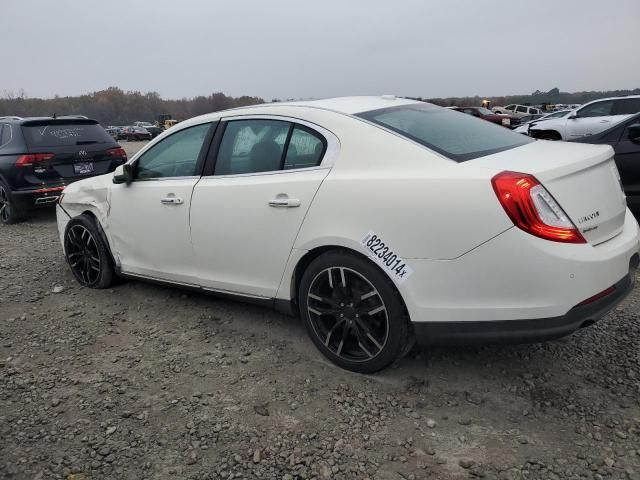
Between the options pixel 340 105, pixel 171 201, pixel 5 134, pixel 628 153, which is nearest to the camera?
pixel 340 105

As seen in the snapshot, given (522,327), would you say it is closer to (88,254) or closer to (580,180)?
(580,180)

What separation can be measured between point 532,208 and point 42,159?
7.22m

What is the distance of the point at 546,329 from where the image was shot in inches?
95.3

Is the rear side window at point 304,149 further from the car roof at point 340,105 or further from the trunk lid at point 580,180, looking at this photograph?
the trunk lid at point 580,180

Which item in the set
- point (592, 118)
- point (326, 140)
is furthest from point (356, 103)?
point (592, 118)

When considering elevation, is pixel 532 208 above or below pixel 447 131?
below

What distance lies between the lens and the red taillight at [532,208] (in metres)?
2.36

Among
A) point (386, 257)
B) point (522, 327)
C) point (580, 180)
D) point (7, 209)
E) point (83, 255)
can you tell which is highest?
point (580, 180)

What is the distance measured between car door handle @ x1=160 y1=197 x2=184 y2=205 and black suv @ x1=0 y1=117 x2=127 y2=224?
4605mm

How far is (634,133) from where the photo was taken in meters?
5.50

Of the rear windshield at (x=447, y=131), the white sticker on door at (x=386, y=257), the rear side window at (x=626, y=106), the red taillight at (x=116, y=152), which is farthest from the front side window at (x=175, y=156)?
the rear side window at (x=626, y=106)

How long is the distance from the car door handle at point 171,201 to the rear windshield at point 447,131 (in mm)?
1422

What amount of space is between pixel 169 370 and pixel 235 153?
4.76 feet

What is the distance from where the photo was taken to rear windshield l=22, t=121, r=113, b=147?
770 cm
